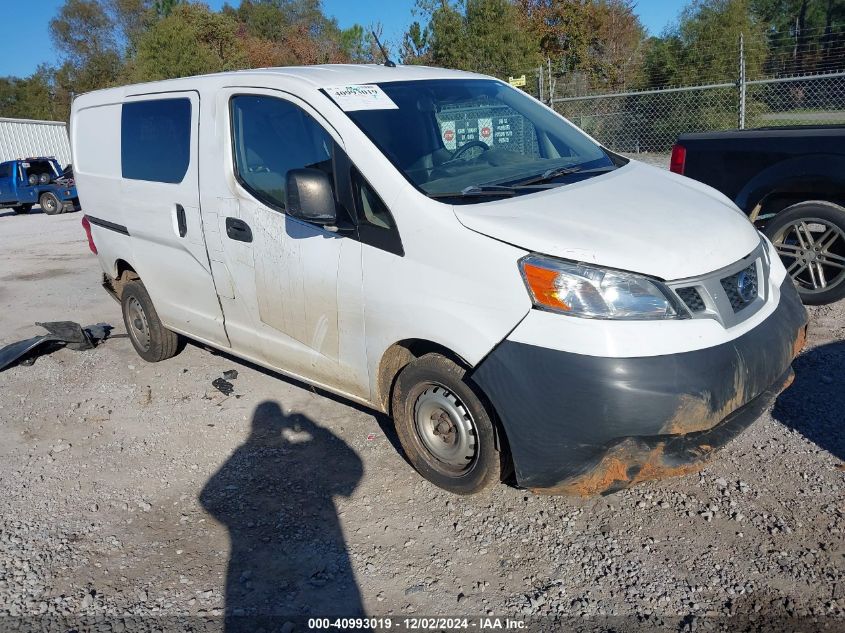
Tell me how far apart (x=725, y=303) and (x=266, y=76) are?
276 centimetres

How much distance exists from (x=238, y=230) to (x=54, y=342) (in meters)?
3.27

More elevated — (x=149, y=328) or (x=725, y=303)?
(x=725, y=303)

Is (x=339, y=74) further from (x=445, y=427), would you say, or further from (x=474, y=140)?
(x=445, y=427)

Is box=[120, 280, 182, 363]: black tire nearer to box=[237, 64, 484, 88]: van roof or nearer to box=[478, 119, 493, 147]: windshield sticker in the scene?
box=[237, 64, 484, 88]: van roof

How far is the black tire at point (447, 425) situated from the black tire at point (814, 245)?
139 inches

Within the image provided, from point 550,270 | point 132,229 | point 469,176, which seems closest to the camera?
point 550,270

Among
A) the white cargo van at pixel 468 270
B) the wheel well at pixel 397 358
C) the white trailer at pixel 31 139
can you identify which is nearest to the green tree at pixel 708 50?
the white cargo van at pixel 468 270

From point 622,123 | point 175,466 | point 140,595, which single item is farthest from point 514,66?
Answer: point 140,595

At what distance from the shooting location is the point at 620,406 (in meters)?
2.77

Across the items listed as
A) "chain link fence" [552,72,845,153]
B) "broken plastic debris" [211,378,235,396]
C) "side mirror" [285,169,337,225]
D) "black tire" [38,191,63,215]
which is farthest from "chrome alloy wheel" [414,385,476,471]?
"black tire" [38,191,63,215]

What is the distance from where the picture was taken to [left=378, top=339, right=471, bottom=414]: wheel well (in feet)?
10.9

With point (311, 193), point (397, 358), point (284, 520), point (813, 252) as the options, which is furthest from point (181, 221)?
point (813, 252)

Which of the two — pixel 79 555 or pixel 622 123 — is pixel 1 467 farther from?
pixel 622 123

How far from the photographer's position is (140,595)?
10.1ft
